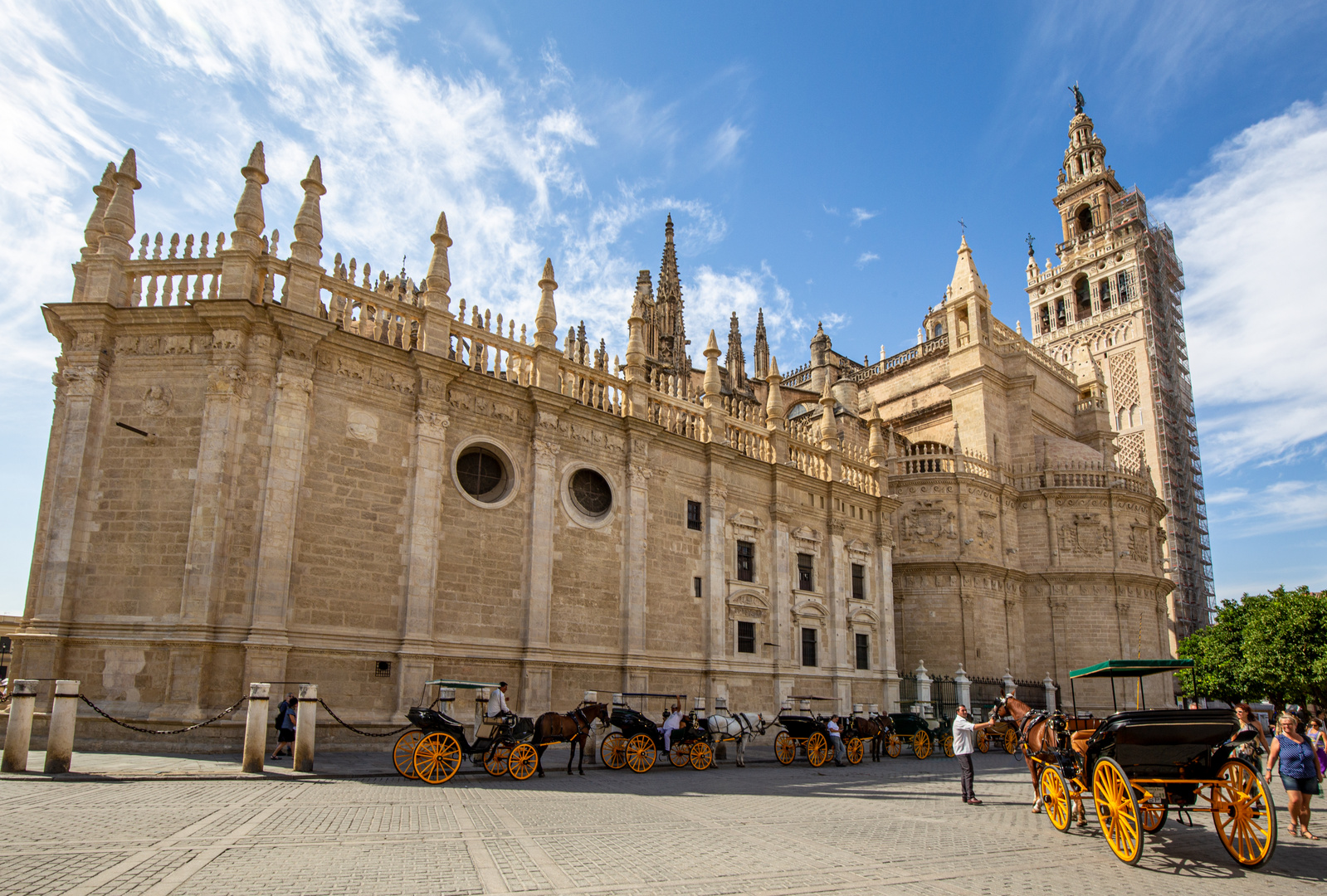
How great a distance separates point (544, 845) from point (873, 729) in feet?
43.9

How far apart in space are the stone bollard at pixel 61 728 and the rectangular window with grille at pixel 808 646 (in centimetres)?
1892

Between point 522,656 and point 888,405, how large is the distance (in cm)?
3061

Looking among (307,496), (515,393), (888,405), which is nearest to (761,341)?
(888,405)

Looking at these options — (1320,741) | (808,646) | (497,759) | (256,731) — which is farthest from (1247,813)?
(808,646)

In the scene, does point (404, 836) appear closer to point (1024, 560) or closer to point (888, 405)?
point (1024, 560)

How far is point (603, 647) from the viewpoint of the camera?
20.5 meters

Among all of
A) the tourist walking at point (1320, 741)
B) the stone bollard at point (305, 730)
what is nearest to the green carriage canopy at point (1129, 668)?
the tourist walking at point (1320, 741)

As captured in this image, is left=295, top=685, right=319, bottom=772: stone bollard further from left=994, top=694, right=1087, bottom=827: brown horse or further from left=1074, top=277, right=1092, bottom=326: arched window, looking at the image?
left=1074, top=277, right=1092, bottom=326: arched window

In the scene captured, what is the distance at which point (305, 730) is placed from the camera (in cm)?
1270

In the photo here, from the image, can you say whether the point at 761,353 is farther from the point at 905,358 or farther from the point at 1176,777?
the point at 1176,777

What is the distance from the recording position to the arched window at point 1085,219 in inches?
2835

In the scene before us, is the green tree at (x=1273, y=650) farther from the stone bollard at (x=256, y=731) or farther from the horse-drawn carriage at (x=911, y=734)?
the stone bollard at (x=256, y=731)

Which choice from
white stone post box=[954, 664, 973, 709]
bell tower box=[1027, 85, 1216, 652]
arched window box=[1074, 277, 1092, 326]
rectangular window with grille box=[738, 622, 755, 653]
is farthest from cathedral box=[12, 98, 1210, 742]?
arched window box=[1074, 277, 1092, 326]

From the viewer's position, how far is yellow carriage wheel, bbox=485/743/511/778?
518 inches
